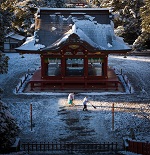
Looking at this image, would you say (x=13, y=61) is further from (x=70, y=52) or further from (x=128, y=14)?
(x=128, y=14)

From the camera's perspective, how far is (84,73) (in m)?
30.3

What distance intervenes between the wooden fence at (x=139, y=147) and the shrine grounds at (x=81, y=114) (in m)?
1.30

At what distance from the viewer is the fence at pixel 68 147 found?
17547 millimetres

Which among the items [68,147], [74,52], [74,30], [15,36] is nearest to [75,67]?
[74,52]

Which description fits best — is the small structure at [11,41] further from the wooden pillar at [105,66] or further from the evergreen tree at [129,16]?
the wooden pillar at [105,66]

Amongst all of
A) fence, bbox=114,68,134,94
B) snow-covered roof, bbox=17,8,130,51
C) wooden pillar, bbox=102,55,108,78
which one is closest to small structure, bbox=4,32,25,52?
snow-covered roof, bbox=17,8,130,51

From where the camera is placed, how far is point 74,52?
2991 cm

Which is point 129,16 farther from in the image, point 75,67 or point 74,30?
point 74,30

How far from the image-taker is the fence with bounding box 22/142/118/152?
57.6ft

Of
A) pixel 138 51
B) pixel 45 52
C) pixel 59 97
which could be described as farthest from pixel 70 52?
pixel 138 51

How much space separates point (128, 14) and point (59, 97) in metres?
23.8

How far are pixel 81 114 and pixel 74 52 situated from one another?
25.2 feet

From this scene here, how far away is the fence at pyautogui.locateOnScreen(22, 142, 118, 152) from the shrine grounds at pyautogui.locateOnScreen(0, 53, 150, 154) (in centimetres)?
100

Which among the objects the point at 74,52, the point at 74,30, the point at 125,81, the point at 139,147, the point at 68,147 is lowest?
the point at 68,147
